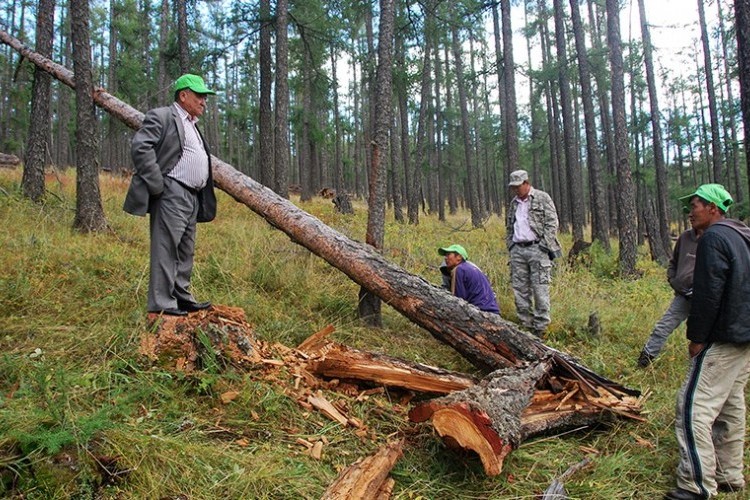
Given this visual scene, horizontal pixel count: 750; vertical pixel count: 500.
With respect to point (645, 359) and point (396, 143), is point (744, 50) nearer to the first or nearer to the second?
point (645, 359)

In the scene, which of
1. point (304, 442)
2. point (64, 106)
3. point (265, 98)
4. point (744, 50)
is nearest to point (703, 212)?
point (744, 50)

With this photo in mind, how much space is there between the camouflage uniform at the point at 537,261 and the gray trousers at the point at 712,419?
9.16ft

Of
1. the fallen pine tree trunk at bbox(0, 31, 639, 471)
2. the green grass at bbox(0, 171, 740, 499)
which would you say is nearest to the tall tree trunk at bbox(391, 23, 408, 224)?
the fallen pine tree trunk at bbox(0, 31, 639, 471)

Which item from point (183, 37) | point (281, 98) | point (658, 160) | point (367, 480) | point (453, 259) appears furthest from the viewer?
point (658, 160)

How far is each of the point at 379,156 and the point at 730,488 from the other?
4.40 metres

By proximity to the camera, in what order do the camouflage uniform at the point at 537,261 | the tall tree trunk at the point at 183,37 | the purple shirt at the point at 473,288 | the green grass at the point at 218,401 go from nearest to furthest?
the green grass at the point at 218,401 → the purple shirt at the point at 473,288 → the camouflage uniform at the point at 537,261 → the tall tree trunk at the point at 183,37

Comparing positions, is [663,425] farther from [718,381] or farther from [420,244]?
[420,244]

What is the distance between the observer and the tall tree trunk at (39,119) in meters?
8.15

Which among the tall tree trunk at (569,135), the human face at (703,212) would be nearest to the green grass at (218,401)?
the human face at (703,212)

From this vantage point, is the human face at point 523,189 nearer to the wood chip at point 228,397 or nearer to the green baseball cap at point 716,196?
the green baseball cap at point 716,196

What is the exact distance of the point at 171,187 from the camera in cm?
385

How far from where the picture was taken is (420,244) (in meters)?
10.4

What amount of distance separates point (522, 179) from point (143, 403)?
16.2 feet

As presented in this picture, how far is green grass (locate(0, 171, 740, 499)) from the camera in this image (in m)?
2.39
